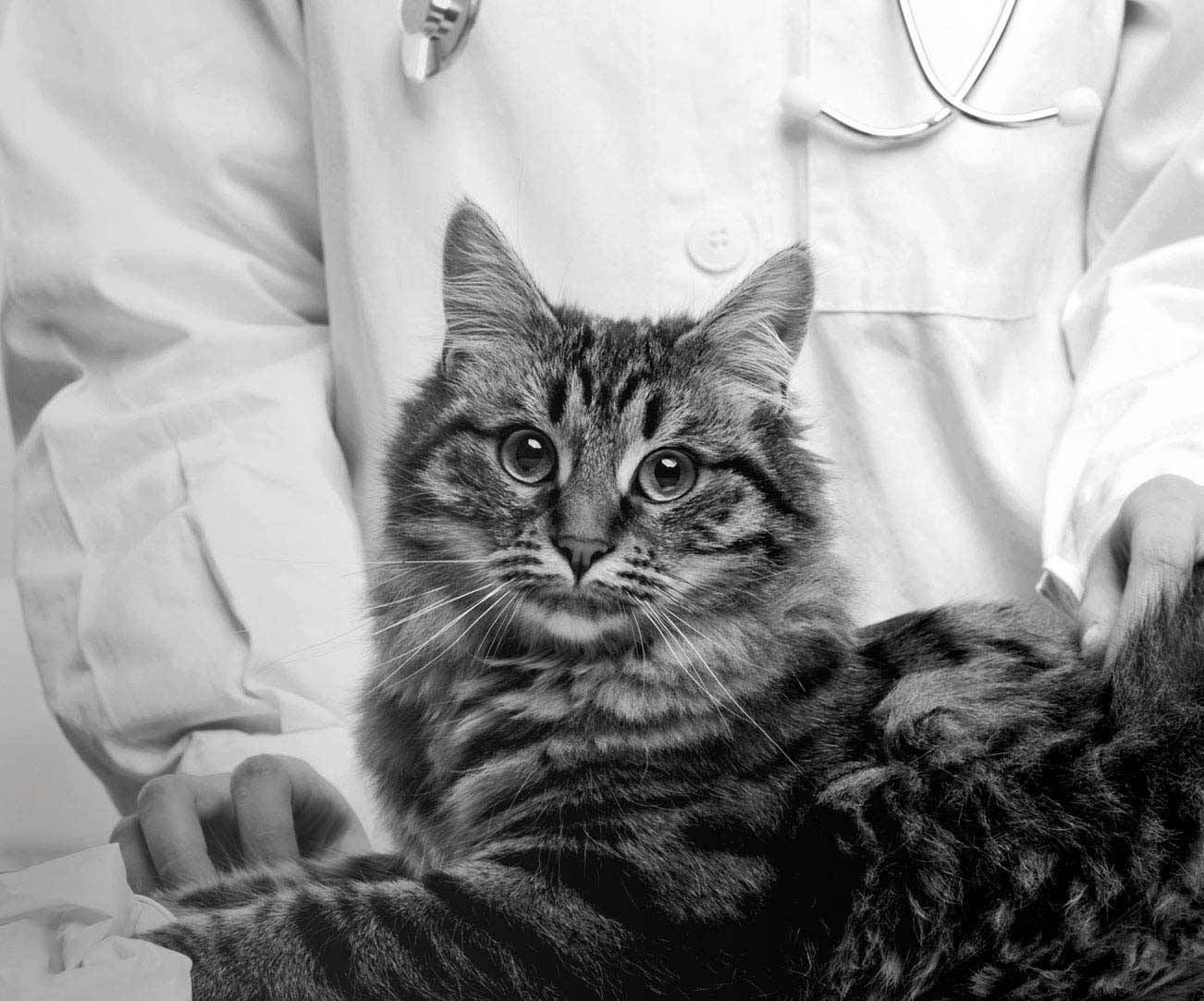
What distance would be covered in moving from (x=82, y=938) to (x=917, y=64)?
0.88m

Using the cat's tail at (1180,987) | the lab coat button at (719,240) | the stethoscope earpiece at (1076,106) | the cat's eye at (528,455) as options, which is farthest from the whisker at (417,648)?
the stethoscope earpiece at (1076,106)

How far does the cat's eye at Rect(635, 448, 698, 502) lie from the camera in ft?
2.61

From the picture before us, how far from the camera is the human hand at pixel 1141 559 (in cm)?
86

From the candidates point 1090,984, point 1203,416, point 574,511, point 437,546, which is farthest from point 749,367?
point 1090,984

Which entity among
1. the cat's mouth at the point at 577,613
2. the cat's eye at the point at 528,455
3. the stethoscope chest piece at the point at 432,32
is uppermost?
the stethoscope chest piece at the point at 432,32

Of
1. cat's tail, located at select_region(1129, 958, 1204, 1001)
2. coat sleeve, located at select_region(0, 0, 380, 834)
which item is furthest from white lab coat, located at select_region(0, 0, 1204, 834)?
cat's tail, located at select_region(1129, 958, 1204, 1001)

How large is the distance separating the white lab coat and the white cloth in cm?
9

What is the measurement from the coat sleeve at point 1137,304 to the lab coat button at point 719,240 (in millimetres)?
324

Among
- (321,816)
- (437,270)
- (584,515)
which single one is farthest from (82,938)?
(437,270)

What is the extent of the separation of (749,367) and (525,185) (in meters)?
0.24

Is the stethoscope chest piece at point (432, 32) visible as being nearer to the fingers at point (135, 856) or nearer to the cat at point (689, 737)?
the cat at point (689, 737)

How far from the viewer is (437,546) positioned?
829 millimetres

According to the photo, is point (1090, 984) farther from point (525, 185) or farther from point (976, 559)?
point (525, 185)

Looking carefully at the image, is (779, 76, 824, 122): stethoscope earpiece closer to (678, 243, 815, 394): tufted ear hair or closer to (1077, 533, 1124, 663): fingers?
(678, 243, 815, 394): tufted ear hair
